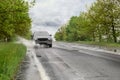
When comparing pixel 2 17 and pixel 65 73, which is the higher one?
pixel 2 17

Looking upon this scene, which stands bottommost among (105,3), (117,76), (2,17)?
(117,76)

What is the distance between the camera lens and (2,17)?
69.4ft

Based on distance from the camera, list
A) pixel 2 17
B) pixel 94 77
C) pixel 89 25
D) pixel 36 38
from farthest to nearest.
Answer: pixel 89 25 < pixel 36 38 < pixel 2 17 < pixel 94 77

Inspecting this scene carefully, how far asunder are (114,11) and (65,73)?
38.6 meters

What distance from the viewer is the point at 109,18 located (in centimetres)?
5250

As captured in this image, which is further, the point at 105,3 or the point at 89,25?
the point at 89,25

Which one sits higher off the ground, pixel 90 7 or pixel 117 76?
pixel 90 7

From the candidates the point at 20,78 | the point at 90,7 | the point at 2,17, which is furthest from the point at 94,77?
the point at 90,7

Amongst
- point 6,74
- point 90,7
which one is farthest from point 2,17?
point 90,7

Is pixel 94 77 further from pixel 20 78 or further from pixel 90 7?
pixel 90 7

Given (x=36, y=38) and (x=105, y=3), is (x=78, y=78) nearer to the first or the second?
(x=36, y=38)

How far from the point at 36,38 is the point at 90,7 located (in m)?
15.4

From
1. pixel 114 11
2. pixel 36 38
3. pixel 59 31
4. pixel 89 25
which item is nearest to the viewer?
pixel 36 38

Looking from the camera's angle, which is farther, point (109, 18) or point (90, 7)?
point (90, 7)
